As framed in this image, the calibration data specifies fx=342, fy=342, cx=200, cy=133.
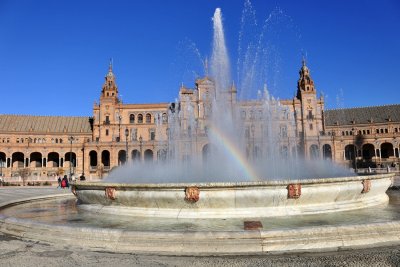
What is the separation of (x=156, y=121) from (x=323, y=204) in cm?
7314

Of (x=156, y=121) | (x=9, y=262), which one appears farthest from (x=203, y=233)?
(x=156, y=121)

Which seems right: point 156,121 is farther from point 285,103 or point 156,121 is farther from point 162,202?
point 162,202

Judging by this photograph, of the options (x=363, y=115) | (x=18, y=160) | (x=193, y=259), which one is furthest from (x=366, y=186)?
(x=363, y=115)

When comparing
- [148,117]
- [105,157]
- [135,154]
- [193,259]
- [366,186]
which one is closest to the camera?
[193,259]

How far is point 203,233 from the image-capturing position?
6.34 metres

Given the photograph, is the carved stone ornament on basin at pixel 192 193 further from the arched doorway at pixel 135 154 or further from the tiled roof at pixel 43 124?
the tiled roof at pixel 43 124

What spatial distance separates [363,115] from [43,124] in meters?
79.1

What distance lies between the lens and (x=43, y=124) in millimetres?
83562

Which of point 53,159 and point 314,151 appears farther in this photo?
point 53,159

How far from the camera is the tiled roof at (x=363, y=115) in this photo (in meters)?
82.4

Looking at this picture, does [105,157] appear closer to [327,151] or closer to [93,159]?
[93,159]

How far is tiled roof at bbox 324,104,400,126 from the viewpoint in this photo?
82.4 metres

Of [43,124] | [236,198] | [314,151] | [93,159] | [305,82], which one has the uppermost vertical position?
[305,82]

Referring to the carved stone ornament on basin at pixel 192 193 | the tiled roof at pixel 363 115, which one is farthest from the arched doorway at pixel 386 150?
the carved stone ornament on basin at pixel 192 193
